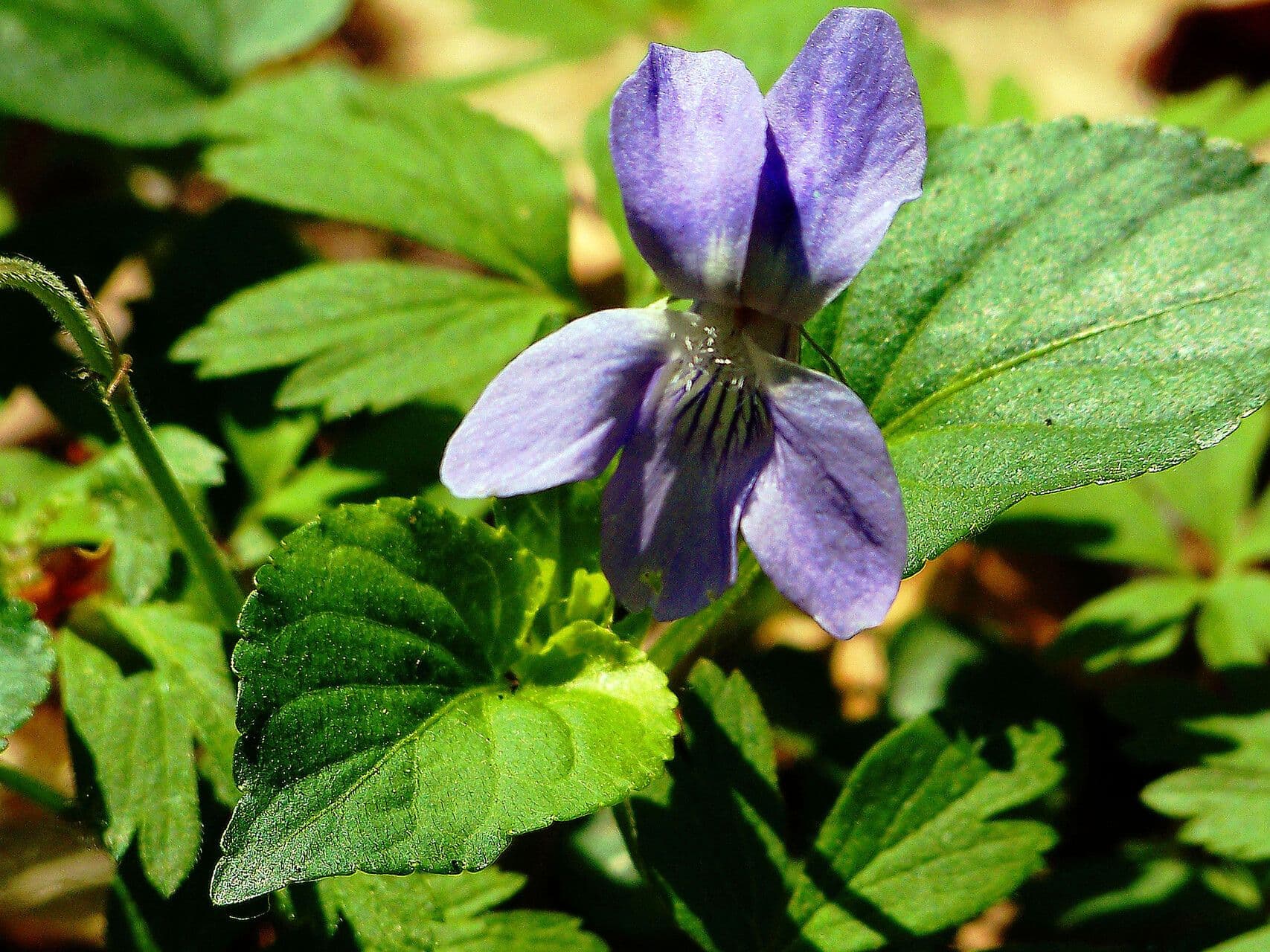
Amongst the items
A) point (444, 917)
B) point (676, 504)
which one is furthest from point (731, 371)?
point (444, 917)

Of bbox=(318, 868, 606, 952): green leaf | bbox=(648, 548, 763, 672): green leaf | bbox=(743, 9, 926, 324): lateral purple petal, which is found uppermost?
bbox=(743, 9, 926, 324): lateral purple petal

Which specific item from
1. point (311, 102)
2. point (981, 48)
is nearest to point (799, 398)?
point (311, 102)

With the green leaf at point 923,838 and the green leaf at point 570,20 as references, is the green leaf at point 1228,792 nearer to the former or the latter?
the green leaf at point 923,838

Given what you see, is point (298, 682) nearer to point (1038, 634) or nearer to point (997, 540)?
point (997, 540)

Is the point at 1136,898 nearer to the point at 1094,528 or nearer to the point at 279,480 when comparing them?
the point at 1094,528

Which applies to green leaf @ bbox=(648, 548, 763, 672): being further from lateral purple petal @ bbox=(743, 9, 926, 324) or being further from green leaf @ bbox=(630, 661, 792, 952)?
lateral purple petal @ bbox=(743, 9, 926, 324)

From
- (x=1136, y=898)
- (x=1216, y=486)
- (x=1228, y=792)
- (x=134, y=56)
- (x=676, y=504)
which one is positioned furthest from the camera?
(x=134, y=56)

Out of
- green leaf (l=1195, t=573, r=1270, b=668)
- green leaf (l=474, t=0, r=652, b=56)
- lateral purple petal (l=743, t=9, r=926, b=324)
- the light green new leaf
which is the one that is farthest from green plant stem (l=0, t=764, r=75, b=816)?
green leaf (l=474, t=0, r=652, b=56)
